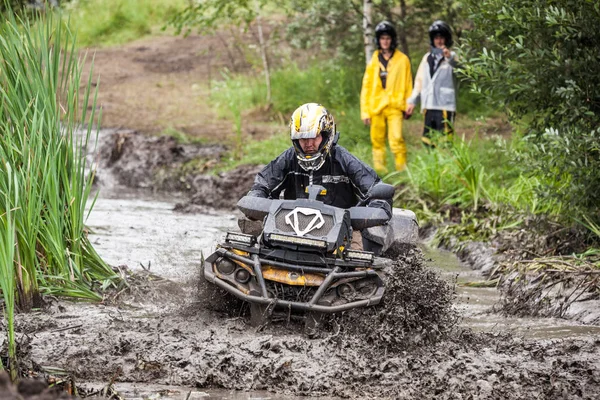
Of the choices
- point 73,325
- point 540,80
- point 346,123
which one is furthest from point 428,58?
point 73,325

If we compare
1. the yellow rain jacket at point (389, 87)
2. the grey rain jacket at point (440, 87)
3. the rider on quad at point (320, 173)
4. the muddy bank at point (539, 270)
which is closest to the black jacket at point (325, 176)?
the rider on quad at point (320, 173)

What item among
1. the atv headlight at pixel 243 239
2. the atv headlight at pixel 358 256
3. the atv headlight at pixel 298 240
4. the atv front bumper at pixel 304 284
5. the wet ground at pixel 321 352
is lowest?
the wet ground at pixel 321 352

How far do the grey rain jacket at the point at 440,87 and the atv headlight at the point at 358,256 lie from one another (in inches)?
300

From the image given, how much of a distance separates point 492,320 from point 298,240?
7.14 feet

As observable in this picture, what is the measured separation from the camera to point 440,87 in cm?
1448

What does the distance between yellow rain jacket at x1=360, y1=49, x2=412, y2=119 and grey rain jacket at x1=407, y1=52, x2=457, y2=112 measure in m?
0.29

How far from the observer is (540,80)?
9.79 m

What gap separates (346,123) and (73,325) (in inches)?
419

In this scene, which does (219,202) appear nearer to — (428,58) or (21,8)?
(428,58)

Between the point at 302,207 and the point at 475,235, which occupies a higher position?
the point at 302,207

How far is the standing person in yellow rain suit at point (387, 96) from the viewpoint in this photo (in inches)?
577


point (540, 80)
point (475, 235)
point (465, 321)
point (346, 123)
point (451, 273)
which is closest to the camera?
point (465, 321)

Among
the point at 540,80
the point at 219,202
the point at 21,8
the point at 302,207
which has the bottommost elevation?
the point at 219,202

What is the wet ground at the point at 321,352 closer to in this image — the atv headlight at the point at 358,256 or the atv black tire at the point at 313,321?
the atv black tire at the point at 313,321
